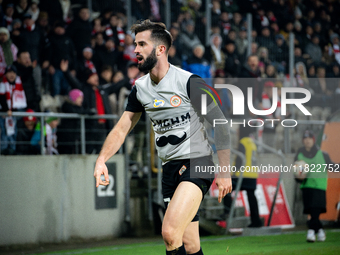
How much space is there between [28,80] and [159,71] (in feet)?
17.8

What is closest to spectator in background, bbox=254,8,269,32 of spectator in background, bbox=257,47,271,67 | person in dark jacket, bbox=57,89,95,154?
spectator in background, bbox=257,47,271,67

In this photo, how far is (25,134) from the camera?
30.9 feet

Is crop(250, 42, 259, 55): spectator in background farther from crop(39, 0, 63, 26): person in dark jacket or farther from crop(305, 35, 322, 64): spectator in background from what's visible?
crop(39, 0, 63, 26): person in dark jacket

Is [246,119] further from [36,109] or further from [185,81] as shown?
[185,81]

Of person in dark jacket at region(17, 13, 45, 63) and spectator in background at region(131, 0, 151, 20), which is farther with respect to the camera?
spectator in background at region(131, 0, 151, 20)

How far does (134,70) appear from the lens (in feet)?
36.4

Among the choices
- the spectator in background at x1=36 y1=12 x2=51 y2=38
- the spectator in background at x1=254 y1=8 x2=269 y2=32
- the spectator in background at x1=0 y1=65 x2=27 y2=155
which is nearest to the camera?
the spectator in background at x1=0 y1=65 x2=27 y2=155

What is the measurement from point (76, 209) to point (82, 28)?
3909 millimetres

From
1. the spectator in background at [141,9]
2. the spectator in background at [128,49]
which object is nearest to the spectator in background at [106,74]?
the spectator in background at [128,49]

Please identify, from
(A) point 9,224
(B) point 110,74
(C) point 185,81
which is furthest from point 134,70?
(C) point 185,81

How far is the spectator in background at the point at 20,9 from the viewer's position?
10578mm

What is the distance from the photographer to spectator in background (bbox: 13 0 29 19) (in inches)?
416

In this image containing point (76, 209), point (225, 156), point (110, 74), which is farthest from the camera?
point (110, 74)

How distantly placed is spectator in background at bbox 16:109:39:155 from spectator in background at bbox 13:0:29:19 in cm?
225
